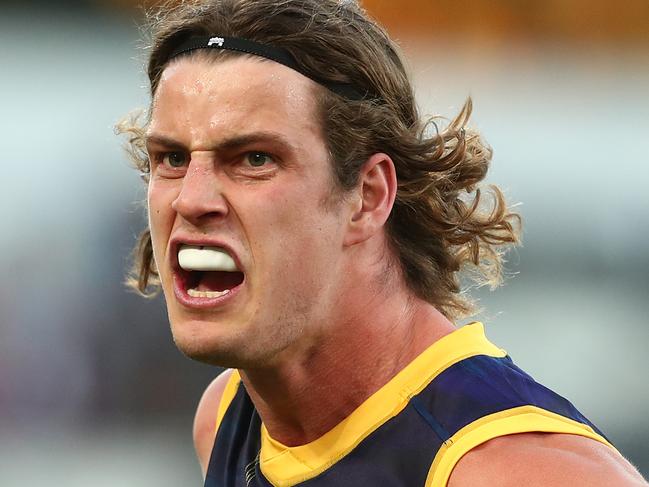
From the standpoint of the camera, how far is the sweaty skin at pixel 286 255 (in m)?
2.74

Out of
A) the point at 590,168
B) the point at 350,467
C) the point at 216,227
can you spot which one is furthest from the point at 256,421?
the point at 590,168

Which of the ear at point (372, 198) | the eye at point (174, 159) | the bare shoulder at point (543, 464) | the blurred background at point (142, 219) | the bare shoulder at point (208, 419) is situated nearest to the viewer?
the bare shoulder at point (543, 464)

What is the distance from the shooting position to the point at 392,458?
2852 mm

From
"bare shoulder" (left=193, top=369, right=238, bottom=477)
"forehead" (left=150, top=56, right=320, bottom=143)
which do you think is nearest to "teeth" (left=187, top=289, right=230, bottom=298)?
"forehead" (left=150, top=56, right=320, bottom=143)

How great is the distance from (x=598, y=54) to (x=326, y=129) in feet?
17.2

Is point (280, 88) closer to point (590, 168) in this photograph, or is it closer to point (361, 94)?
point (361, 94)

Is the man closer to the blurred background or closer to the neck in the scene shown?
the neck

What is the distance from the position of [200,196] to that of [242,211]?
11cm

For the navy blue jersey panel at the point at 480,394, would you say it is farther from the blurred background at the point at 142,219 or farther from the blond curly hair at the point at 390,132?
the blurred background at the point at 142,219

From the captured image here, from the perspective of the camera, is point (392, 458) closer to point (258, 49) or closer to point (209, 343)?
point (209, 343)

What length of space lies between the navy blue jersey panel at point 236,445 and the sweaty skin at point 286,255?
277mm

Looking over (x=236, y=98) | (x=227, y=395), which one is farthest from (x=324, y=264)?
(x=227, y=395)

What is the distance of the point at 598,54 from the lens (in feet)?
25.3

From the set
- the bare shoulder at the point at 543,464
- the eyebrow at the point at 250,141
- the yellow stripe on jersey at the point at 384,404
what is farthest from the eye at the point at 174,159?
the bare shoulder at the point at 543,464
